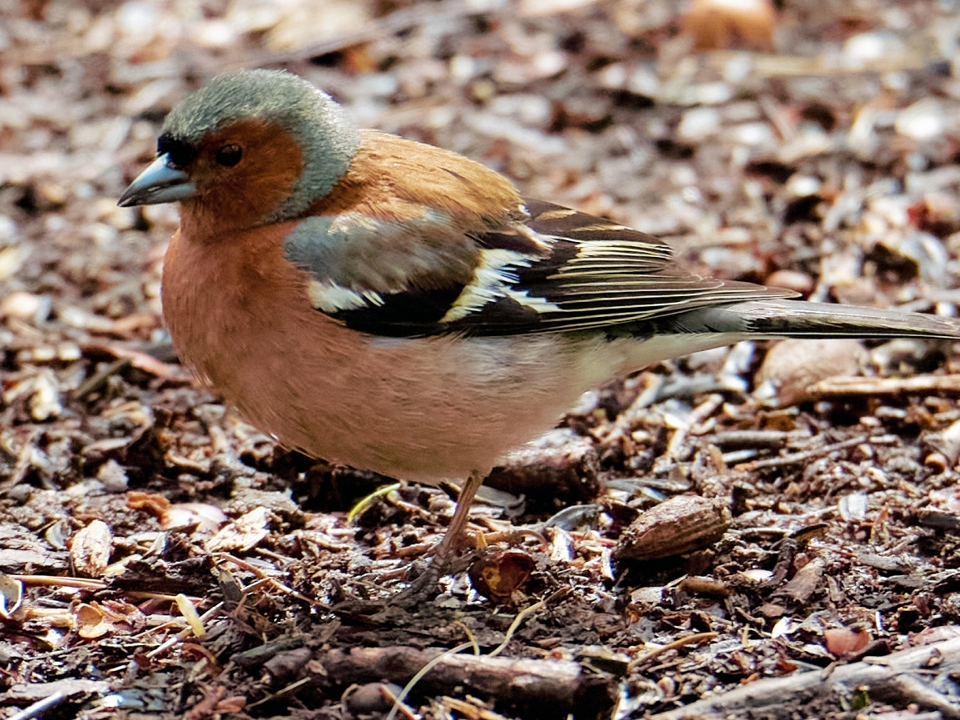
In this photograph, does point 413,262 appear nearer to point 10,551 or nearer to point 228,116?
point 228,116

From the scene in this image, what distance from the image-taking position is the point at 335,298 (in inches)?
151

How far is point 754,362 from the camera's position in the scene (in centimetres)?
543

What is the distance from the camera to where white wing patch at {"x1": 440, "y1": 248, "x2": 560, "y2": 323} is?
13.1 feet

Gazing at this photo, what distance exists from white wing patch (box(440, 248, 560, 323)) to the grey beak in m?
0.98

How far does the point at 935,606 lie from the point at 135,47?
6571 mm

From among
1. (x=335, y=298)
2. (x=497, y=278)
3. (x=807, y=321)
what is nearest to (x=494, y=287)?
(x=497, y=278)

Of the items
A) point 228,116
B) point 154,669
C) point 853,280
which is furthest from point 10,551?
point 853,280

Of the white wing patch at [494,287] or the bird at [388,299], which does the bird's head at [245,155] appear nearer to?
the bird at [388,299]

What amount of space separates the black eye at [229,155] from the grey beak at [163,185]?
0.13 meters

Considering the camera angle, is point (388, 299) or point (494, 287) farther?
point (494, 287)

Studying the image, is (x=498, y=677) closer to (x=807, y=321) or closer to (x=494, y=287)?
(x=494, y=287)

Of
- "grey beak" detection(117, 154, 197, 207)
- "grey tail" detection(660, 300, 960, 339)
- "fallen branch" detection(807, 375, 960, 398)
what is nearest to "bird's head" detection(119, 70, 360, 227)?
"grey beak" detection(117, 154, 197, 207)

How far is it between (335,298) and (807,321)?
1701 mm

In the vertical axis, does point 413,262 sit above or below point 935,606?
above
